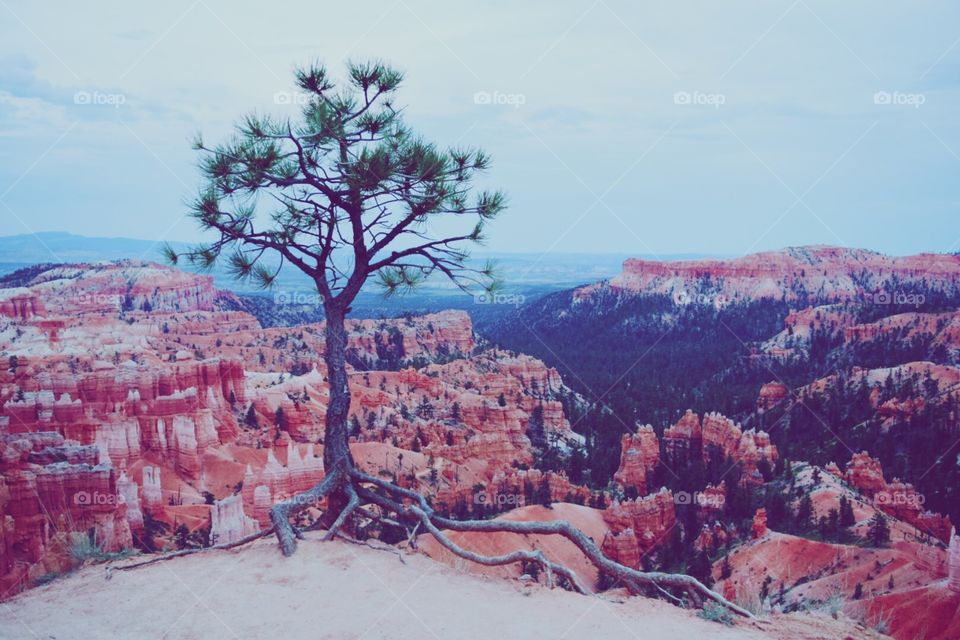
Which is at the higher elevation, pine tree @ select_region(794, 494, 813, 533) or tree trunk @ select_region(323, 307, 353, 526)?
tree trunk @ select_region(323, 307, 353, 526)

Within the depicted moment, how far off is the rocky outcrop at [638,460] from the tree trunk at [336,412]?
72.7ft

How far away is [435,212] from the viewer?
8633mm

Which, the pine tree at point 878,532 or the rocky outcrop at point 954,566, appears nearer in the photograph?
the rocky outcrop at point 954,566

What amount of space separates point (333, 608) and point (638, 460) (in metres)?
24.9

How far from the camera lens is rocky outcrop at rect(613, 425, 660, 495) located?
2916 centimetres

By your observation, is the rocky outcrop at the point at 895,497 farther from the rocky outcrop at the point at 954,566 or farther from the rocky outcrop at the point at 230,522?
the rocky outcrop at the point at 230,522

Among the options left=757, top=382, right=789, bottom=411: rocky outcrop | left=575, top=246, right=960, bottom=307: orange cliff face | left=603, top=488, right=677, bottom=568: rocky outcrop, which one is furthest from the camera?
left=575, top=246, right=960, bottom=307: orange cliff face

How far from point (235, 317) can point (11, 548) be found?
5457 centimetres

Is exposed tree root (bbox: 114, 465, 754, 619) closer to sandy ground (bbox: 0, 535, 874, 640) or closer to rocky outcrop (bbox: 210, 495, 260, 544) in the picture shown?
sandy ground (bbox: 0, 535, 874, 640)

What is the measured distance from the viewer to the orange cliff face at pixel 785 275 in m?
85.2

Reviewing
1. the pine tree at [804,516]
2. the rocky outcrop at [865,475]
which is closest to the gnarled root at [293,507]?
the pine tree at [804,516]

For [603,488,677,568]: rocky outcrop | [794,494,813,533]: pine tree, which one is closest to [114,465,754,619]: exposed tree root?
[603,488,677,568]: rocky outcrop

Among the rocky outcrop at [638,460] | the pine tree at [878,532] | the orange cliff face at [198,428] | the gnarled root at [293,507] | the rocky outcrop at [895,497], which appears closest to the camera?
the gnarled root at [293,507]

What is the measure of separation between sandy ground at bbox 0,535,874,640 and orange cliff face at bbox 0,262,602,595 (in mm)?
2099
